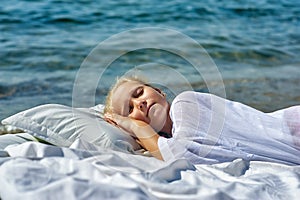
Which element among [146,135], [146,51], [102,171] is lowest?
[146,51]

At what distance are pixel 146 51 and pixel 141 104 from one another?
10.1 ft

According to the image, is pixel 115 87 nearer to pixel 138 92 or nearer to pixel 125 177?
pixel 138 92

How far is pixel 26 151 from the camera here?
7.83ft

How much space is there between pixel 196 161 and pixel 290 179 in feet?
1.50

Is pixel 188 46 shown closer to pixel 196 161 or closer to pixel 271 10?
pixel 271 10

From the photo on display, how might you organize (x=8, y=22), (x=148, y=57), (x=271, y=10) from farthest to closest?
(x=271, y=10) < (x=8, y=22) < (x=148, y=57)

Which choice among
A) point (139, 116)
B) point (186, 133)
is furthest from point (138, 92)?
point (186, 133)

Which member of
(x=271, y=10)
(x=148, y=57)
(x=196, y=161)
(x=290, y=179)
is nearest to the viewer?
(x=290, y=179)

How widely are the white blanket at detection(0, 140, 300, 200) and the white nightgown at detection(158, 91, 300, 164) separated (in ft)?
0.37

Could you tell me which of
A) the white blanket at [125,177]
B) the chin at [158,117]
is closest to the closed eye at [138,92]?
the chin at [158,117]

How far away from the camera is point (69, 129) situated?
290 centimetres

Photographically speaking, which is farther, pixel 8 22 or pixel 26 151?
pixel 8 22

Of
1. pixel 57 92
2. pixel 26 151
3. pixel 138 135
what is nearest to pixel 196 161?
pixel 138 135

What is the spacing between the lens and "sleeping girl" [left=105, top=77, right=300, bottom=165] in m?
2.70
